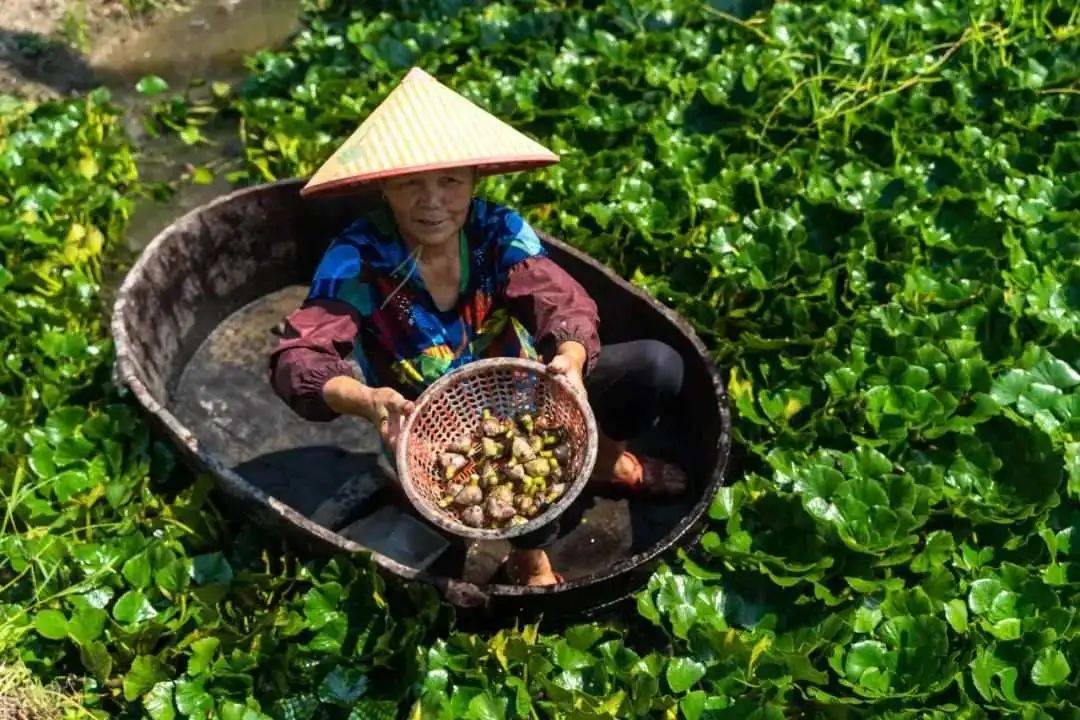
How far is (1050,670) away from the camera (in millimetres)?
2525

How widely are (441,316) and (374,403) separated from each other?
0.42 meters

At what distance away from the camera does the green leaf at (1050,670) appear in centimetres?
252

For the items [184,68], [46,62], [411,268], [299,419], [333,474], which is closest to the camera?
[411,268]

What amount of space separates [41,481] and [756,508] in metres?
1.97

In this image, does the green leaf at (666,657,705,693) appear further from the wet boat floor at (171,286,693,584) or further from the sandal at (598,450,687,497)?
the sandal at (598,450,687,497)

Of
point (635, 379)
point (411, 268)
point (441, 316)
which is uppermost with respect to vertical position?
point (411, 268)

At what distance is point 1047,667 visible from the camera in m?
2.53

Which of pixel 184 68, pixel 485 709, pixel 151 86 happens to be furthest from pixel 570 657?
pixel 184 68

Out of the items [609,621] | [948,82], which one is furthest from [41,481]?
[948,82]

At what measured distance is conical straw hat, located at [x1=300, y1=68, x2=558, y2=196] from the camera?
2562mm

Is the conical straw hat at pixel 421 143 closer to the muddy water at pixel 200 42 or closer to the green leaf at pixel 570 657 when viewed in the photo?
the green leaf at pixel 570 657

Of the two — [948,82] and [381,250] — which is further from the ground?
Result: [381,250]

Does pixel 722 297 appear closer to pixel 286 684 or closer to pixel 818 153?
pixel 818 153

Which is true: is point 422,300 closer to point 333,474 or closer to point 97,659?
point 333,474
